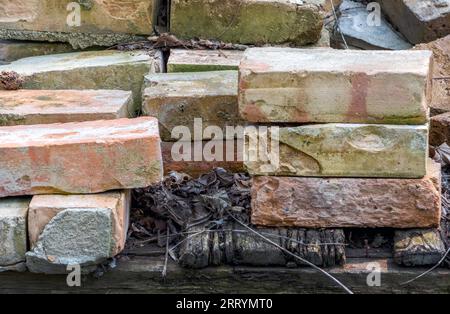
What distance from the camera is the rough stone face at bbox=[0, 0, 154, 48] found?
6840 millimetres

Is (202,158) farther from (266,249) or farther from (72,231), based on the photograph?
(72,231)

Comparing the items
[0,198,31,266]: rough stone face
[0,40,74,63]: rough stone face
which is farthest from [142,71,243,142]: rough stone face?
[0,40,74,63]: rough stone face

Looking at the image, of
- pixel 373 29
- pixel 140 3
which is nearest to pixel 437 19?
pixel 373 29

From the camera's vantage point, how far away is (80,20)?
22.5ft

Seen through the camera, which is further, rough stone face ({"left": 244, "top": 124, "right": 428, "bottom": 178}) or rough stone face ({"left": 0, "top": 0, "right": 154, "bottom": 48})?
rough stone face ({"left": 0, "top": 0, "right": 154, "bottom": 48})

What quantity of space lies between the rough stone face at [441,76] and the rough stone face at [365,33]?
958mm

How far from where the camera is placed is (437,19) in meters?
7.59

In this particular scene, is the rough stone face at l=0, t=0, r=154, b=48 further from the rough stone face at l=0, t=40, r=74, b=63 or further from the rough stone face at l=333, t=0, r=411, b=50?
the rough stone face at l=333, t=0, r=411, b=50

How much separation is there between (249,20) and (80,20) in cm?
119

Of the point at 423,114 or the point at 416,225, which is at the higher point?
the point at 423,114

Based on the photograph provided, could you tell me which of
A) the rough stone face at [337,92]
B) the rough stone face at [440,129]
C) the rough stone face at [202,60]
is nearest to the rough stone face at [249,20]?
the rough stone face at [202,60]

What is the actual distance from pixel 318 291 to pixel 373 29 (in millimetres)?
3658

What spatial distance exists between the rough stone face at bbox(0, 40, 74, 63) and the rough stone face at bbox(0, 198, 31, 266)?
2.23m

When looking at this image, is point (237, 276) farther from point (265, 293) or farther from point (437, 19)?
point (437, 19)
